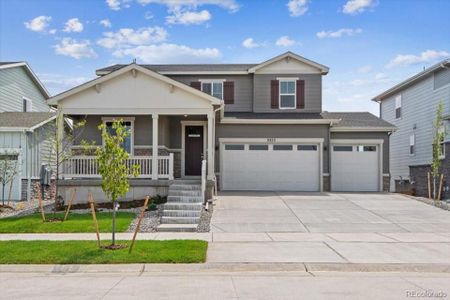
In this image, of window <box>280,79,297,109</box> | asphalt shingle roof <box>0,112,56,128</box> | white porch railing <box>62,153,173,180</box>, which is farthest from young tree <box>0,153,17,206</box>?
window <box>280,79,297,109</box>

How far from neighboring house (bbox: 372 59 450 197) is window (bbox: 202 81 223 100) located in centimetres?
1138

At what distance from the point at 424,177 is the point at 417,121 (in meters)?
3.56

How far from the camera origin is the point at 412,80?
1078 inches

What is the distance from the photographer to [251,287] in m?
7.20

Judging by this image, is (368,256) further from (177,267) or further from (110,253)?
(110,253)

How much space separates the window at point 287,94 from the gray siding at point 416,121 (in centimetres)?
795

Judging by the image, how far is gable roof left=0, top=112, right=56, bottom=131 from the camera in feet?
67.6

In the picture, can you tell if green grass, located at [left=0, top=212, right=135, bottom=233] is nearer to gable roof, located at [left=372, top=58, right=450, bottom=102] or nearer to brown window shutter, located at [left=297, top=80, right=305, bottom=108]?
brown window shutter, located at [left=297, top=80, right=305, bottom=108]

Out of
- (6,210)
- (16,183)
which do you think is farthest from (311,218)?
(16,183)

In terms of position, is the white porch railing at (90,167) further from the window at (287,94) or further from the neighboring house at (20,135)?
the window at (287,94)

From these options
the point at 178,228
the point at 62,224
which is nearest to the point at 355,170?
the point at 178,228

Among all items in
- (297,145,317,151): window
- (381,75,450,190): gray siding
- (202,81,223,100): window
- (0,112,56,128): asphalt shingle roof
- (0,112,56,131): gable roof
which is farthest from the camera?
(381,75,450,190): gray siding

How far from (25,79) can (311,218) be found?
2058 centimetres

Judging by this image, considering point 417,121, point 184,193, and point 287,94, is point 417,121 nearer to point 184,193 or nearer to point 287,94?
point 287,94
